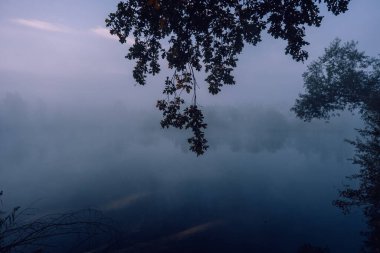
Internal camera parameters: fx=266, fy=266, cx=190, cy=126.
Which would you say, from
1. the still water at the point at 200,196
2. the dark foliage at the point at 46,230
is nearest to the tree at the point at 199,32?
the dark foliage at the point at 46,230

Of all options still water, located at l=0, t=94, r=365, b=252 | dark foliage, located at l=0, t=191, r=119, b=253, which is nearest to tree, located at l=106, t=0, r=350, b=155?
dark foliage, located at l=0, t=191, r=119, b=253

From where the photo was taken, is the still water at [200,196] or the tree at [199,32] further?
the still water at [200,196]

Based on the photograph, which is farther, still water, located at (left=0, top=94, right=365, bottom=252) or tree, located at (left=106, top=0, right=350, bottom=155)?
still water, located at (left=0, top=94, right=365, bottom=252)

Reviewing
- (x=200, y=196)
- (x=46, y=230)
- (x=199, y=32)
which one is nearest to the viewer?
(x=46, y=230)

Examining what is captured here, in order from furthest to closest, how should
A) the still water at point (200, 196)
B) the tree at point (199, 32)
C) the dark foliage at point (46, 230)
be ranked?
the still water at point (200, 196) → the tree at point (199, 32) → the dark foliage at point (46, 230)

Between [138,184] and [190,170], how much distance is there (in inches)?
611

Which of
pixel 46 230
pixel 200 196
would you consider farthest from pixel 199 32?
pixel 200 196

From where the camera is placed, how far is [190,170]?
63.1 metres

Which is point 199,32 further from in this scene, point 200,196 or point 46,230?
point 200,196

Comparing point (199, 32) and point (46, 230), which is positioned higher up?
point (199, 32)

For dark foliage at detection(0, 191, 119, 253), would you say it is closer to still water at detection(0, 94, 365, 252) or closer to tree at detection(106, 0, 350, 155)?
tree at detection(106, 0, 350, 155)

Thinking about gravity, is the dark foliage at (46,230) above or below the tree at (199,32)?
below

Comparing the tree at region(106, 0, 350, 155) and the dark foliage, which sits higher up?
the tree at region(106, 0, 350, 155)

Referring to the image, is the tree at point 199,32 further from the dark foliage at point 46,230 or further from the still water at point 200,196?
the still water at point 200,196
